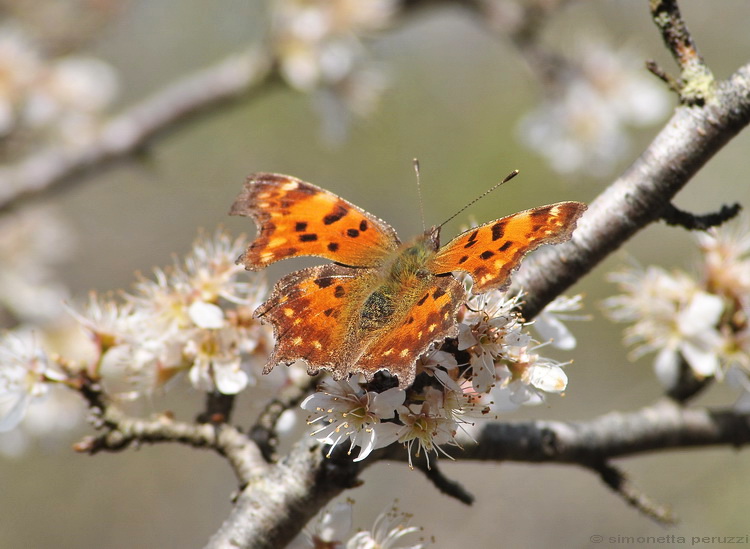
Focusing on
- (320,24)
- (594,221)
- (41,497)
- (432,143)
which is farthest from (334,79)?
(41,497)

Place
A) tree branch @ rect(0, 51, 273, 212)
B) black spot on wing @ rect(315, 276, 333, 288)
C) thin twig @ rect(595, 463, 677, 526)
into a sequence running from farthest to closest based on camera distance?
tree branch @ rect(0, 51, 273, 212), thin twig @ rect(595, 463, 677, 526), black spot on wing @ rect(315, 276, 333, 288)

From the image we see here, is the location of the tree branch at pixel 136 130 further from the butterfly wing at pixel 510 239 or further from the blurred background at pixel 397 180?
the butterfly wing at pixel 510 239

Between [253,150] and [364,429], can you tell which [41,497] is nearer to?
[253,150]

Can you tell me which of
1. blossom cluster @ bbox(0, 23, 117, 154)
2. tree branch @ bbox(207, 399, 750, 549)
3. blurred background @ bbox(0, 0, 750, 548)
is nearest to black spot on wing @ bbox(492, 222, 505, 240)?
tree branch @ bbox(207, 399, 750, 549)

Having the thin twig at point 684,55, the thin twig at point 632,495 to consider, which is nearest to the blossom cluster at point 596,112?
the thin twig at point 684,55

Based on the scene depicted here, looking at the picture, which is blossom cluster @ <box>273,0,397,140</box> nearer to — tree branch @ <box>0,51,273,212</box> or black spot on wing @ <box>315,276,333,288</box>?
tree branch @ <box>0,51,273,212</box>

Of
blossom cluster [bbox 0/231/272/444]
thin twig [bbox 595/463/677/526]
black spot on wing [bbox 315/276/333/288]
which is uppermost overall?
blossom cluster [bbox 0/231/272/444]
